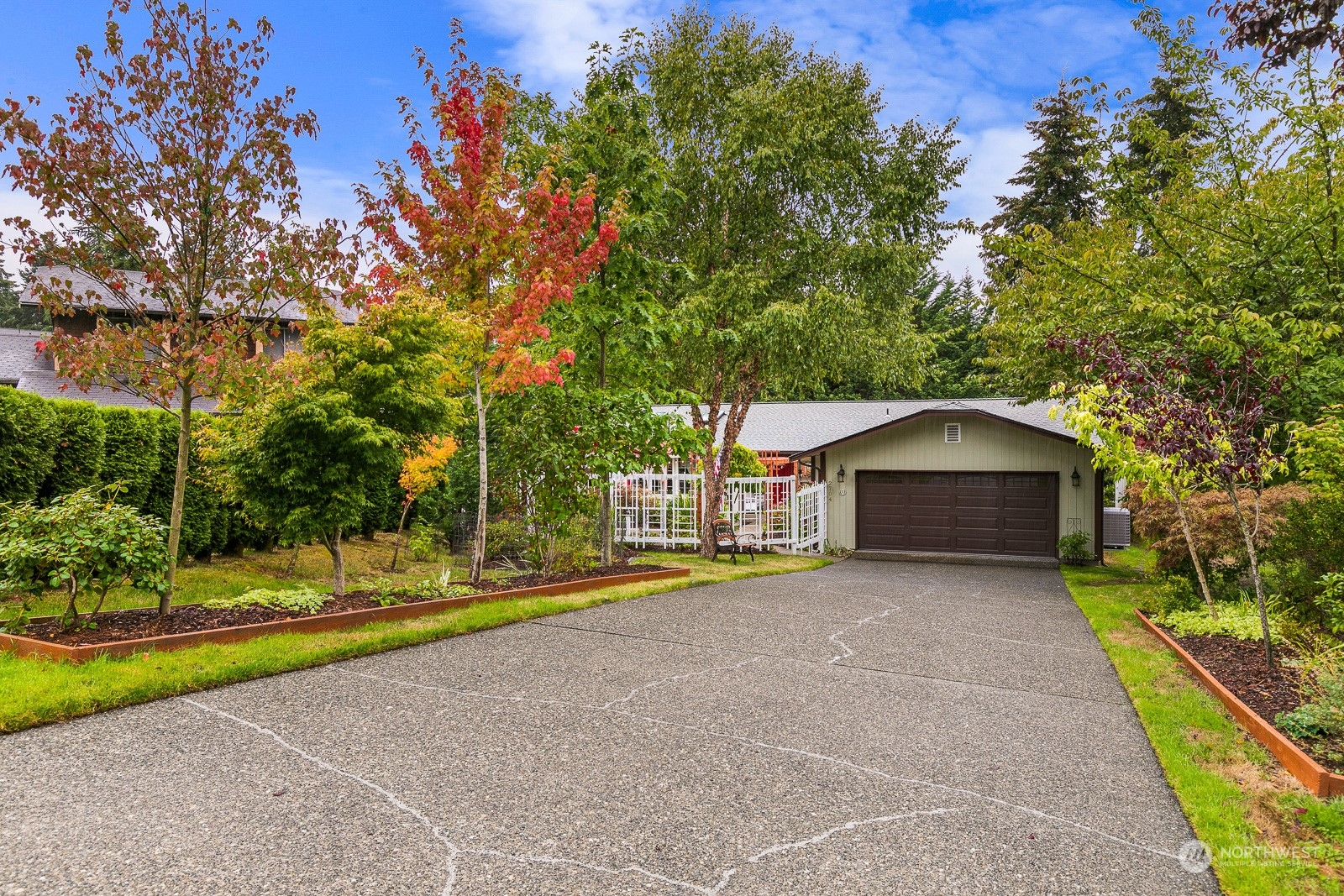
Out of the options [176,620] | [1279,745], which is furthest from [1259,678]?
[176,620]

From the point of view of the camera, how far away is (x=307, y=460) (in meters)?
6.71

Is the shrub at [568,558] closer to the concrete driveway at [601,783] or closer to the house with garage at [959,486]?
the concrete driveway at [601,783]

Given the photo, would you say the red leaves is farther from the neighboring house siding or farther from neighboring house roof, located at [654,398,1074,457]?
the neighboring house siding

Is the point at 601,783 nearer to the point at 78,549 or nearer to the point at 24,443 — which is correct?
the point at 78,549

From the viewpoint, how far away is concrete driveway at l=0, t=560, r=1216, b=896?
9.03 ft

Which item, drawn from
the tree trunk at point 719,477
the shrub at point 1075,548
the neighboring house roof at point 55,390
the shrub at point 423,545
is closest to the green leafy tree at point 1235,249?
the tree trunk at point 719,477

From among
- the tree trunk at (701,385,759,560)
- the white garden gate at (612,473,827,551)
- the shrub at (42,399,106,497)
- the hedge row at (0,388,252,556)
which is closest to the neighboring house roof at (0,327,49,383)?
the hedge row at (0,388,252,556)

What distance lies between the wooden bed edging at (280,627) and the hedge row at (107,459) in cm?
266

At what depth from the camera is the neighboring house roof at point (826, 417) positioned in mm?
20500

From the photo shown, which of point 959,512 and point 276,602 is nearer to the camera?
point 276,602

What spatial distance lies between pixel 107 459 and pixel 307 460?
2.81m

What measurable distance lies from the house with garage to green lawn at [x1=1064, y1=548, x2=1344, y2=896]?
1105cm

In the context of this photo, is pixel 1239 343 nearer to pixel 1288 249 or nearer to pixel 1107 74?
pixel 1288 249

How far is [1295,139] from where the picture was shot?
28.2 ft
